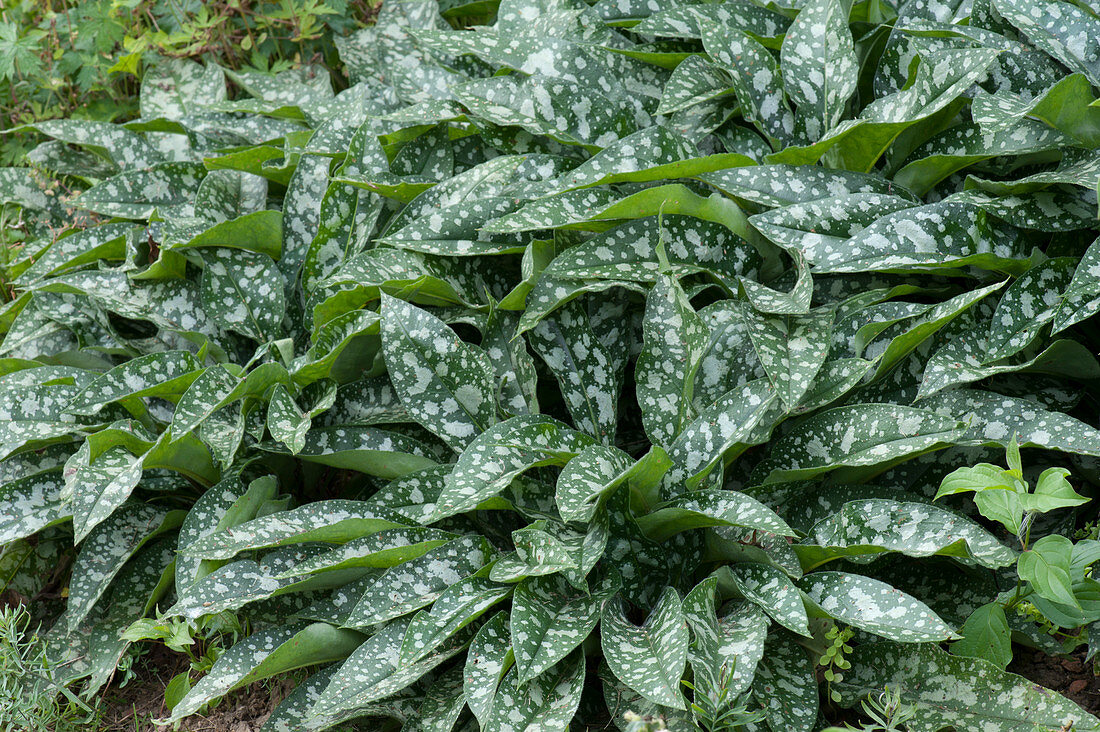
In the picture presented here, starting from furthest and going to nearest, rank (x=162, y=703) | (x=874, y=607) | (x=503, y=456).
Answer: (x=162, y=703) → (x=503, y=456) → (x=874, y=607)

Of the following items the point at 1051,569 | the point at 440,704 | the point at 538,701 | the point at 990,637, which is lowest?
the point at 440,704

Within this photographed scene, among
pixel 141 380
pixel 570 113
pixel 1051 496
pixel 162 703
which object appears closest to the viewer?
pixel 1051 496

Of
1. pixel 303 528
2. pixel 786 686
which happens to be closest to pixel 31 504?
pixel 303 528

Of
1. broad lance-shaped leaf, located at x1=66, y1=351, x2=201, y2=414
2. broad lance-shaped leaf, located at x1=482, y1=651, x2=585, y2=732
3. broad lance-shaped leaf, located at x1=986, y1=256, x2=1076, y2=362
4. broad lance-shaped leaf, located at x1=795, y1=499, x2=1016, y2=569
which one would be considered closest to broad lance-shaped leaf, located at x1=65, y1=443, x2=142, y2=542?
broad lance-shaped leaf, located at x1=66, y1=351, x2=201, y2=414

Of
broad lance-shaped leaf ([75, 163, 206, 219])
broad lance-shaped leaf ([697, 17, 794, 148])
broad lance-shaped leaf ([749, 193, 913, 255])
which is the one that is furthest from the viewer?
broad lance-shaped leaf ([75, 163, 206, 219])

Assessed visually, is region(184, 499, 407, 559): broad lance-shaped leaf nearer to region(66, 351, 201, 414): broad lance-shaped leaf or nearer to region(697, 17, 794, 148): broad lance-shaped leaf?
region(66, 351, 201, 414): broad lance-shaped leaf

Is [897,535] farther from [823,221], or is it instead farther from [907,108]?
[907,108]

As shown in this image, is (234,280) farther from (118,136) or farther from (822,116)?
(822,116)

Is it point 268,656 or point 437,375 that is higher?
point 437,375
